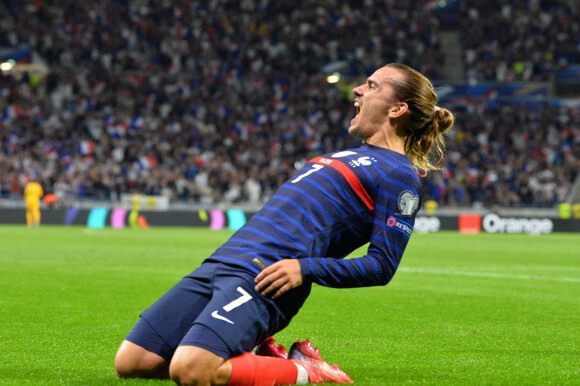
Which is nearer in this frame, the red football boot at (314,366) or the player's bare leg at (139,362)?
the player's bare leg at (139,362)

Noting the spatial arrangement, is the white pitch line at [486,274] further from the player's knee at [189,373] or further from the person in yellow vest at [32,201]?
the person in yellow vest at [32,201]

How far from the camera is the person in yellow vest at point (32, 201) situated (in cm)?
2820

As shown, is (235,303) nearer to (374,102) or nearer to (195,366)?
(195,366)

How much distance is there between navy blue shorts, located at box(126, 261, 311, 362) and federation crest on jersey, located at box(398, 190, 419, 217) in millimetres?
587

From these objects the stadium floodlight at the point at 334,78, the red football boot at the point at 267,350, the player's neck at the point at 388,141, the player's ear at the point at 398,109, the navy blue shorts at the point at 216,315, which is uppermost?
the player's ear at the point at 398,109

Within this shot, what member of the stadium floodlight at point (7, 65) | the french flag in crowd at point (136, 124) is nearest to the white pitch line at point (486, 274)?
the french flag in crowd at point (136, 124)

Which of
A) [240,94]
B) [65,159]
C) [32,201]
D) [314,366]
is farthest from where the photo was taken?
[240,94]

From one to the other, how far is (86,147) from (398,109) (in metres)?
29.8

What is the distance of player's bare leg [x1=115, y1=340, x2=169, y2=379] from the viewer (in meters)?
4.39

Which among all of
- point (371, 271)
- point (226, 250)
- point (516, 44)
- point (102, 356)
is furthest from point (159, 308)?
point (516, 44)

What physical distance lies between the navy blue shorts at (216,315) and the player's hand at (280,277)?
8cm

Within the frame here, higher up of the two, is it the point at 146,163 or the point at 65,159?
the point at 65,159

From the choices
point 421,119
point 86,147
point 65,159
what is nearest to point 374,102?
point 421,119

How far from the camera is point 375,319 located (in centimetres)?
789
